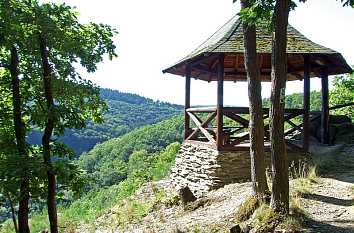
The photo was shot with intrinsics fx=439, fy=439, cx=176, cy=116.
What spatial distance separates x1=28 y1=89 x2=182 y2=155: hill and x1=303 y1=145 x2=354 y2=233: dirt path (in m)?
71.8

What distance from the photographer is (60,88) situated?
713cm

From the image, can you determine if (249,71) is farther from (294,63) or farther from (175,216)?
(294,63)

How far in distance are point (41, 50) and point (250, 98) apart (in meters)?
3.81

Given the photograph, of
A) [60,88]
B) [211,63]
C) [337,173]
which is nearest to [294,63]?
[211,63]

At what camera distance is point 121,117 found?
10625cm

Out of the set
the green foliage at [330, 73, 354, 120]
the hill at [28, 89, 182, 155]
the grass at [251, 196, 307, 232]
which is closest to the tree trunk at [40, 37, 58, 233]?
the grass at [251, 196, 307, 232]

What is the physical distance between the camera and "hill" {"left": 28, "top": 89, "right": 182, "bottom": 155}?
88.0m

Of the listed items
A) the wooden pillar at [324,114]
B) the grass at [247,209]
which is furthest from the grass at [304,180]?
the wooden pillar at [324,114]

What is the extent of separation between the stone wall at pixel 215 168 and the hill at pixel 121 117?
228 feet

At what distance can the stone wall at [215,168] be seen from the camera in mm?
10812

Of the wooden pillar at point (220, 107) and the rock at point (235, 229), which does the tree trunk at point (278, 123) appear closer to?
the rock at point (235, 229)

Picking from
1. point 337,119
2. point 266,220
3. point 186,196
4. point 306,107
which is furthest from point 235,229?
point 337,119

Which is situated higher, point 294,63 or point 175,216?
point 294,63

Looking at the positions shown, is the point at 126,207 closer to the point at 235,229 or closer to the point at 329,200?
the point at 235,229
